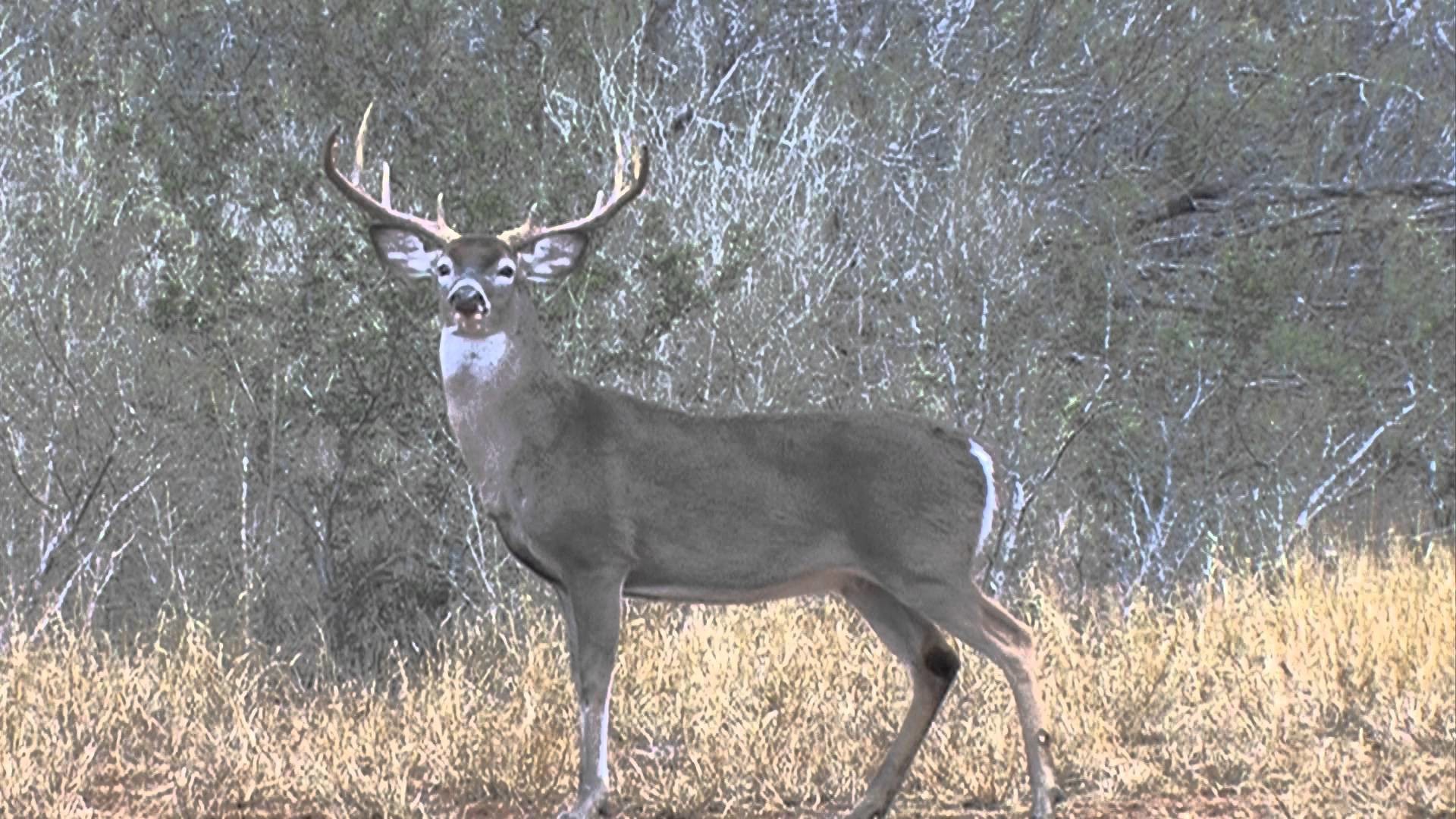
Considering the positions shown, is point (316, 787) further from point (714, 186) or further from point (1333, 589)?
point (714, 186)

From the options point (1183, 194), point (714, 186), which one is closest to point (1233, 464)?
point (1183, 194)

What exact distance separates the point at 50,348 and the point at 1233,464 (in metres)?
6.23

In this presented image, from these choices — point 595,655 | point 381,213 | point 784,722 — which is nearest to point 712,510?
point 595,655

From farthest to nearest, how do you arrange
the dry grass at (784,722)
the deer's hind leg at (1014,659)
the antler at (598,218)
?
the antler at (598,218) < the dry grass at (784,722) < the deer's hind leg at (1014,659)

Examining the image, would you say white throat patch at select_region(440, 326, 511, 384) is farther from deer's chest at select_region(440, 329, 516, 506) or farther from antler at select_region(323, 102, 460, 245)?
antler at select_region(323, 102, 460, 245)

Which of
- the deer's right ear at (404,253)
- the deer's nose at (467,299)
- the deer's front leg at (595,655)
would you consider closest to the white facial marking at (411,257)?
the deer's right ear at (404,253)

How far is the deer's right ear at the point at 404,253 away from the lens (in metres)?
7.45

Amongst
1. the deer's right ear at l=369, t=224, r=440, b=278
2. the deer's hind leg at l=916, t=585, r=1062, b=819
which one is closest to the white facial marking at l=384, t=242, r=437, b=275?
the deer's right ear at l=369, t=224, r=440, b=278

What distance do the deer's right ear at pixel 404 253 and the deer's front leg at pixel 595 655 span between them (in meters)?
1.21

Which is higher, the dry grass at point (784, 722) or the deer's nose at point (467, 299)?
the deer's nose at point (467, 299)

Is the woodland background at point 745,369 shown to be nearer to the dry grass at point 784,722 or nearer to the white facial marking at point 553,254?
the dry grass at point 784,722

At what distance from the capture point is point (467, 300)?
693 cm

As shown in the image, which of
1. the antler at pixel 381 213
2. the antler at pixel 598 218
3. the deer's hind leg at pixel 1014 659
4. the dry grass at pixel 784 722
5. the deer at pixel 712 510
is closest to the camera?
the deer's hind leg at pixel 1014 659

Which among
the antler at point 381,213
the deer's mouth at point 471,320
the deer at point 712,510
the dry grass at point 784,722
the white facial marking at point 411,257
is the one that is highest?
the antler at point 381,213
